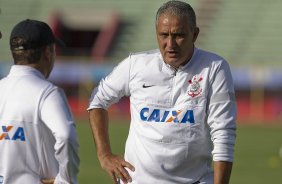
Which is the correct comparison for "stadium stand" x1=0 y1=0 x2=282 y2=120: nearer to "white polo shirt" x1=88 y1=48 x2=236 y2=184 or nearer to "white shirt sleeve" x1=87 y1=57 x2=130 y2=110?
"white shirt sleeve" x1=87 y1=57 x2=130 y2=110

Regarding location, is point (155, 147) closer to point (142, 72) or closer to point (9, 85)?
point (142, 72)

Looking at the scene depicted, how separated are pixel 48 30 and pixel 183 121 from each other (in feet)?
3.72

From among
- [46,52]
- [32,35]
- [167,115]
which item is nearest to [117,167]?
[167,115]

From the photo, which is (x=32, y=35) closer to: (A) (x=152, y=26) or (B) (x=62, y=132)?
(B) (x=62, y=132)

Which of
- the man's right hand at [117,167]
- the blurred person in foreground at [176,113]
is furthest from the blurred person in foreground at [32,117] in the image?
the blurred person in foreground at [176,113]

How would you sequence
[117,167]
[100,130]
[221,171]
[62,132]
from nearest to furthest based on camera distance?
[62,132], [221,171], [117,167], [100,130]

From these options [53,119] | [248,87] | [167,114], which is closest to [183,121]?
[167,114]

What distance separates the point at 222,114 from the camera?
19.7 ft

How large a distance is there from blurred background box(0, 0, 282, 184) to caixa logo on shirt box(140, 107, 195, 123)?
807 inches

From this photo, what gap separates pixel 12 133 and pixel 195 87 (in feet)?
4.39

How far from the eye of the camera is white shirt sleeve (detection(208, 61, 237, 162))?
5.96 meters

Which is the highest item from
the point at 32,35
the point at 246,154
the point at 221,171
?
the point at 32,35

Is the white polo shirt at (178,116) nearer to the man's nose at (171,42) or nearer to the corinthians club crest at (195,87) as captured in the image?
the corinthians club crest at (195,87)

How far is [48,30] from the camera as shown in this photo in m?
5.80
